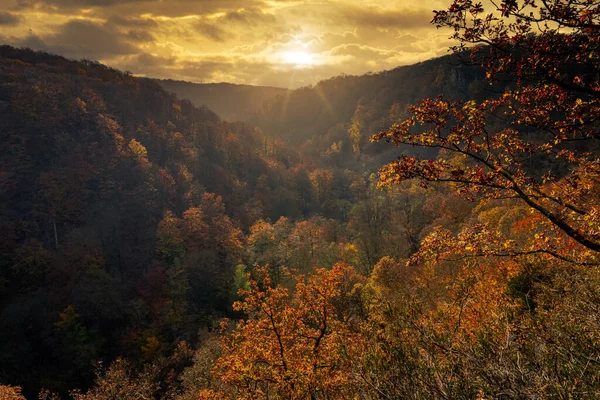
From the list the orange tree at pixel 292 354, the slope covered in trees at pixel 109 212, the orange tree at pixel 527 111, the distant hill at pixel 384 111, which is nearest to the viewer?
the orange tree at pixel 527 111

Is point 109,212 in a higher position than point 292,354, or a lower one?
lower

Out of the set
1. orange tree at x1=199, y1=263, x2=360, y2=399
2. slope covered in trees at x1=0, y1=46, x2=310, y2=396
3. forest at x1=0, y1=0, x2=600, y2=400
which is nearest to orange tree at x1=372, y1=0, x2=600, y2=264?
forest at x1=0, y1=0, x2=600, y2=400

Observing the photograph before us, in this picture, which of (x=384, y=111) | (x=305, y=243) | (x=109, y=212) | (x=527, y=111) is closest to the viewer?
(x=527, y=111)

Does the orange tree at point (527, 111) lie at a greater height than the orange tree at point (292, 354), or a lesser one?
greater

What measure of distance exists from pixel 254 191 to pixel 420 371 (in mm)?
102600

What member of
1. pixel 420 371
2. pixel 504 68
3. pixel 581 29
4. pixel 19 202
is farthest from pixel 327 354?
pixel 19 202

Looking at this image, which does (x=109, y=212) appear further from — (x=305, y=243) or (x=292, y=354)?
(x=292, y=354)

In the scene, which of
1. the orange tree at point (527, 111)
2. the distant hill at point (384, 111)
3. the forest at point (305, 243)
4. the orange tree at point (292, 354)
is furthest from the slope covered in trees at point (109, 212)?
the orange tree at point (527, 111)

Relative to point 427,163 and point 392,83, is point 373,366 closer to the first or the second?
point 427,163

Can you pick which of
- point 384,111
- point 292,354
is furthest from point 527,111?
point 384,111

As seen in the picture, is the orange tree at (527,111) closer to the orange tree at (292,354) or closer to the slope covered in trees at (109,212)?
the orange tree at (292,354)

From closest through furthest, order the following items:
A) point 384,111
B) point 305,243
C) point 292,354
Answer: point 292,354 < point 305,243 < point 384,111

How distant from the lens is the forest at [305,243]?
23.3 feet

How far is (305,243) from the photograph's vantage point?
182 ft
